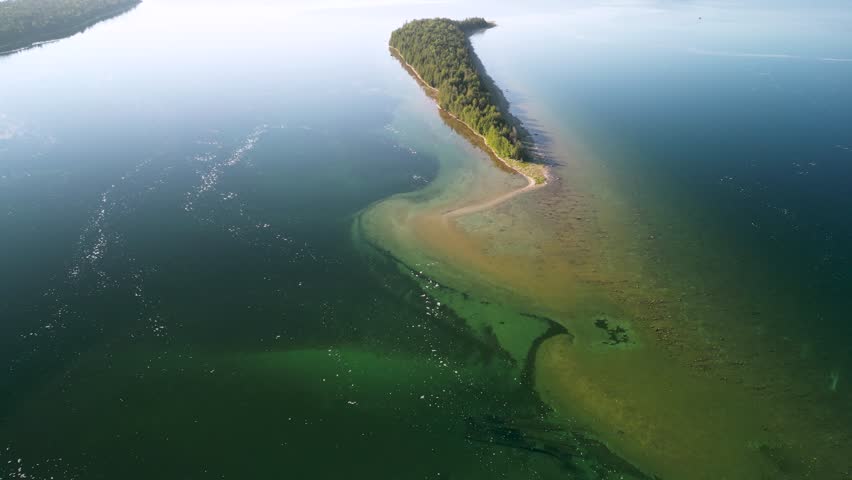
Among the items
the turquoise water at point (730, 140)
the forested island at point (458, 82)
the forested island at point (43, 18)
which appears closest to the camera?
the turquoise water at point (730, 140)

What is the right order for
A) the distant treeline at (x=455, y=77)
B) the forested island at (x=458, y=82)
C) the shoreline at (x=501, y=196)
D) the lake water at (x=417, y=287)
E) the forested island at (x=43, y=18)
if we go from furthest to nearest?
the forested island at (x=43, y=18) < the distant treeline at (x=455, y=77) < the forested island at (x=458, y=82) < the shoreline at (x=501, y=196) < the lake water at (x=417, y=287)

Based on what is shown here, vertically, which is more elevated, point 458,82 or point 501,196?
point 458,82

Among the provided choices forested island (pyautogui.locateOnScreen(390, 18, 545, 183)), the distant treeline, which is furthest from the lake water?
the distant treeline

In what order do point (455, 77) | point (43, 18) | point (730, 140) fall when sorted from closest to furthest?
point (730, 140)
point (455, 77)
point (43, 18)

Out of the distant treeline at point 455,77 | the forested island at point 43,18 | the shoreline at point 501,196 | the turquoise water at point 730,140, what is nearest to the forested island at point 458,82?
the distant treeline at point 455,77

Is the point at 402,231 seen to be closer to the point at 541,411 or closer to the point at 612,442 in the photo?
the point at 541,411

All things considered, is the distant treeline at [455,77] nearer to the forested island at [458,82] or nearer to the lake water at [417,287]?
the forested island at [458,82]

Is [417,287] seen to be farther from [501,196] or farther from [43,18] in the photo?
[43,18]

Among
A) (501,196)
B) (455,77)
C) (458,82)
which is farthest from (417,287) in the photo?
(455,77)
